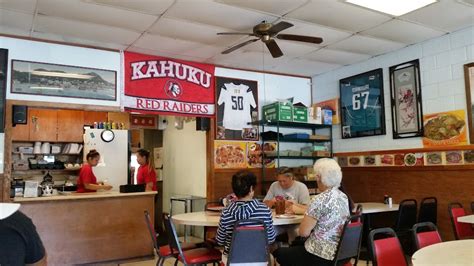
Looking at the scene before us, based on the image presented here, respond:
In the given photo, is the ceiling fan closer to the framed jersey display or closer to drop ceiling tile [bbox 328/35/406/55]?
drop ceiling tile [bbox 328/35/406/55]

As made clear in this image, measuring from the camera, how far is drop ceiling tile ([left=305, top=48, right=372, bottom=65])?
5578 millimetres

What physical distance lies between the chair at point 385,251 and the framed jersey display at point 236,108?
12.8ft

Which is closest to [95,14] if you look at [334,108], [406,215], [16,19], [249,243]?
[16,19]

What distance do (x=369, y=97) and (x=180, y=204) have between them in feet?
13.1

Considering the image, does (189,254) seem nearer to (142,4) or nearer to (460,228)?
(142,4)

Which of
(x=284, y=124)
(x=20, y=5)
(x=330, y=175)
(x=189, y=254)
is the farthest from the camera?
(x=284, y=124)

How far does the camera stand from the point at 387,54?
18.6 feet

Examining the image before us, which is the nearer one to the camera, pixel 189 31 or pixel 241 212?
pixel 241 212

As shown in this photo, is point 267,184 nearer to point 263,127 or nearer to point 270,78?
point 263,127

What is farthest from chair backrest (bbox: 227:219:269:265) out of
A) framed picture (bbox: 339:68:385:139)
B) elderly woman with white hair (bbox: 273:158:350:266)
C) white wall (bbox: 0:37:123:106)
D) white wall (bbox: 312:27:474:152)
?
framed picture (bbox: 339:68:385:139)

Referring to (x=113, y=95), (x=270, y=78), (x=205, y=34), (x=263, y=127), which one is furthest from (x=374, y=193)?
(x=113, y=95)

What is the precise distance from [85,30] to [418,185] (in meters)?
4.80

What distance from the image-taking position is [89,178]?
19.4 feet

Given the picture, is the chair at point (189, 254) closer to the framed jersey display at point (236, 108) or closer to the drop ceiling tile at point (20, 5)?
the drop ceiling tile at point (20, 5)
